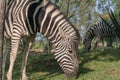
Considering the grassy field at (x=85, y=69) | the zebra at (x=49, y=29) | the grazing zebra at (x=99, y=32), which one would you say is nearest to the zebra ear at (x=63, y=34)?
the zebra at (x=49, y=29)

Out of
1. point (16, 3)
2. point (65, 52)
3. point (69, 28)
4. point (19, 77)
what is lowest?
point (19, 77)

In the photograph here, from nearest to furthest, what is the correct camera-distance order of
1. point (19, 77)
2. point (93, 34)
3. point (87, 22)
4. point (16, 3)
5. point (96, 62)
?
point (16, 3) < point (19, 77) < point (96, 62) < point (93, 34) < point (87, 22)

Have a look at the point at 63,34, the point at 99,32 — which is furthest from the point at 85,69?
the point at 99,32

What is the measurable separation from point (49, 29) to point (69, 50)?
794 millimetres

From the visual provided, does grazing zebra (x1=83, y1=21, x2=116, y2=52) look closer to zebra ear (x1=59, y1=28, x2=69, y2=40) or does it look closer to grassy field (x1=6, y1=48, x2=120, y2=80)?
grassy field (x1=6, y1=48, x2=120, y2=80)

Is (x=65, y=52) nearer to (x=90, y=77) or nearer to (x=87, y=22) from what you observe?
(x=90, y=77)

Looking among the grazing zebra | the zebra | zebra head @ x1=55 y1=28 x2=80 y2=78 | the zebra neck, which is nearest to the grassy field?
zebra head @ x1=55 y1=28 x2=80 y2=78

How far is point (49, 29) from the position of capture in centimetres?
938

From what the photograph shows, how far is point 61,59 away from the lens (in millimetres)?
9289

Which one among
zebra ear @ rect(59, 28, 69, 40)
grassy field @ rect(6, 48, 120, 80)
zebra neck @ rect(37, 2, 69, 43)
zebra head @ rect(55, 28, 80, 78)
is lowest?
grassy field @ rect(6, 48, 120, 80)

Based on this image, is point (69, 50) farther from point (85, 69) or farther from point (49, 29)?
point (85, 69)

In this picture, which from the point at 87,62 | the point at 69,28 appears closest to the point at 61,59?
the point at 69,28

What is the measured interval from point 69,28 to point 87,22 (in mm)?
31074

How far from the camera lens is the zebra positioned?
30.1ft
